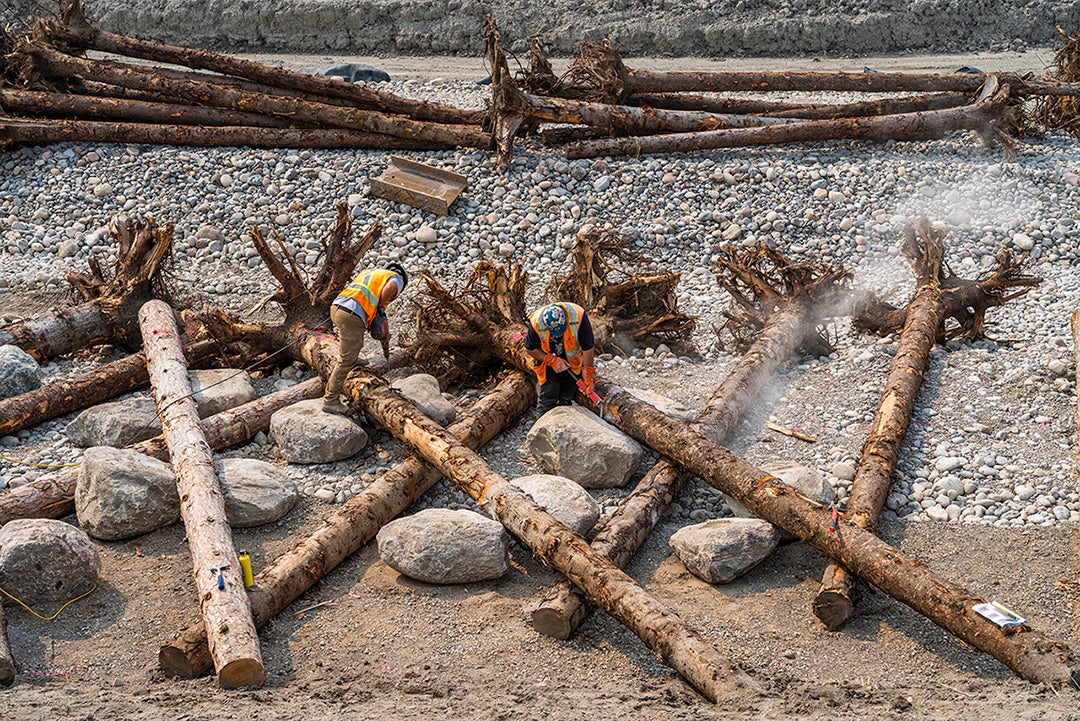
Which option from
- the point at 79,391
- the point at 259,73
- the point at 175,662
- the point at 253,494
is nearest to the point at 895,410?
the point at 253,494

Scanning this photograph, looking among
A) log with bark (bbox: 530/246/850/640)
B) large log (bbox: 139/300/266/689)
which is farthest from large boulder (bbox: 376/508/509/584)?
large log (bbox: 139/300/266/689)

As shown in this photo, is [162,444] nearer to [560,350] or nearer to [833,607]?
[560,350]

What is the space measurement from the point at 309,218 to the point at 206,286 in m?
1.91

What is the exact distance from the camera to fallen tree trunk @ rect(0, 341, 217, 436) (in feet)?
32.7

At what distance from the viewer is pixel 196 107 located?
1647cm

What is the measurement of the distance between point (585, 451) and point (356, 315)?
2433 millimetres

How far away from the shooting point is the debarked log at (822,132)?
15672 mm

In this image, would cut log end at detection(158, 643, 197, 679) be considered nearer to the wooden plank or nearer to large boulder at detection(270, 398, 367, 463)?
large boulder at detection(270, 398, 367, 463)

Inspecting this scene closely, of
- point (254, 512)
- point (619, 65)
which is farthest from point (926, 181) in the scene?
point (254, 512)

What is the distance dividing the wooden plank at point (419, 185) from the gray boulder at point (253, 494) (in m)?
6.30

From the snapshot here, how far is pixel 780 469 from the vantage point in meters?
8.88

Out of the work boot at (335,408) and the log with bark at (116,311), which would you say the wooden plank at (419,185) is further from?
the work boot at (335,408)

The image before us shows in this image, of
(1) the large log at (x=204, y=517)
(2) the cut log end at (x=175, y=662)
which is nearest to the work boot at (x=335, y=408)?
(1) the large log at (x=204, y=517)

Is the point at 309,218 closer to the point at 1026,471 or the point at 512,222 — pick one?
the point at 512,222
